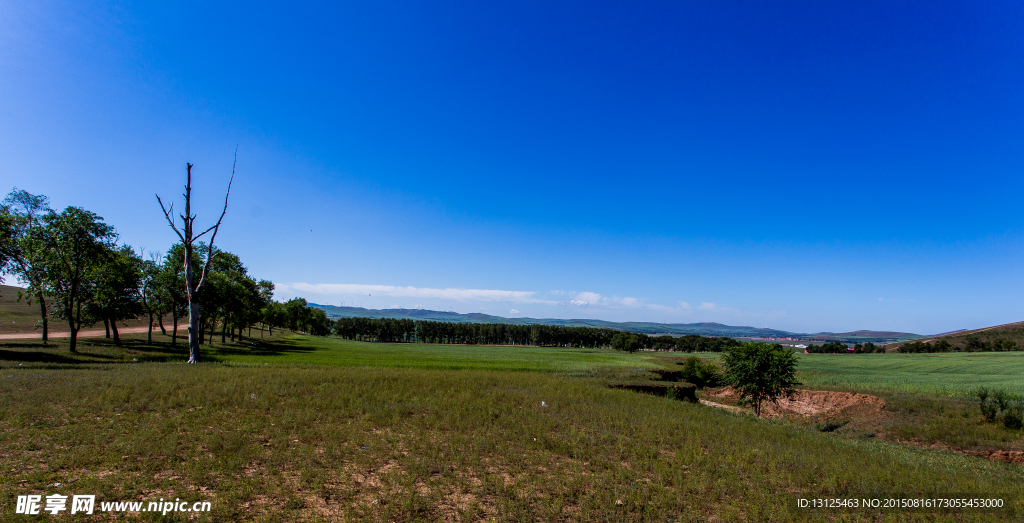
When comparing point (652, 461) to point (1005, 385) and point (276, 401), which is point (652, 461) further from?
point (1005, 385)

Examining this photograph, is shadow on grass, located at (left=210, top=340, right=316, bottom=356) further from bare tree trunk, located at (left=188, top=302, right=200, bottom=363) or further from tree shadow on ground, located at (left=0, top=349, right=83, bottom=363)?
bare tree trunk, located at (left=188, top=302, right=200, bottom=363)

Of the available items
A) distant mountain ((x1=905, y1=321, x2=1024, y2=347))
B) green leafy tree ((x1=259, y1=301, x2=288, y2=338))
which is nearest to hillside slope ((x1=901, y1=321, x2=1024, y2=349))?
distant mountain ((x1=905, y1=321, x2=1024, y2=347))

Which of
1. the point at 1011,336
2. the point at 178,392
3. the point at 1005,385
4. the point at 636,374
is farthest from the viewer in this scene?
the point at 1011,336

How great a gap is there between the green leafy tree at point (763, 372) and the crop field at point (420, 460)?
444 inches

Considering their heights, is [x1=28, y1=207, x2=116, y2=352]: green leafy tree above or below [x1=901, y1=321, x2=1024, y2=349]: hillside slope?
above

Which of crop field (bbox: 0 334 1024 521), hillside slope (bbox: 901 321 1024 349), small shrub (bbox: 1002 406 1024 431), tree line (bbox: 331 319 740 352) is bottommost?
tree line (bbox: 331 319 740 352)

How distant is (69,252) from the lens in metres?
30.1

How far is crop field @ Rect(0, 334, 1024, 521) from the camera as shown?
7316mm

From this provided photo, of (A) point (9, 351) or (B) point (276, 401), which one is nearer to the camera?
(B) point (276, 401)

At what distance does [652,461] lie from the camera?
10.4 meters

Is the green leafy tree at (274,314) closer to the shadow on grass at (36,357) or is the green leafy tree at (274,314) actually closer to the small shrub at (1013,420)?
the shadow on grass at (36,357)

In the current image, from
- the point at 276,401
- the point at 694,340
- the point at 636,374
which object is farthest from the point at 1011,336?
the point at 276,401

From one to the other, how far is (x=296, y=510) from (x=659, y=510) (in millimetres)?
6811

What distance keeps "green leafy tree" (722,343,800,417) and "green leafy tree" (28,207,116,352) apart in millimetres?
48463
